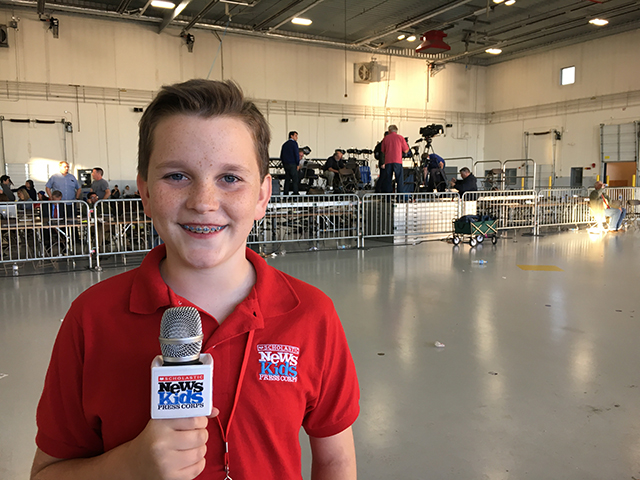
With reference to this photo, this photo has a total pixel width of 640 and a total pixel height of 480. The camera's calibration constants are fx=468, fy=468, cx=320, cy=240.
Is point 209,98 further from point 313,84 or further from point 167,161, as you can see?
point 313,84

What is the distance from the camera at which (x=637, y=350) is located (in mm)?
4016

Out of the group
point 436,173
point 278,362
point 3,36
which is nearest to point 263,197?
point 278,362

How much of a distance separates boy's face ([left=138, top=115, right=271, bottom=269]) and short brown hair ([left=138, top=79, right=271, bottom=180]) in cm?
2

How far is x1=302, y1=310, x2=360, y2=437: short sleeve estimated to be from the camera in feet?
3.70

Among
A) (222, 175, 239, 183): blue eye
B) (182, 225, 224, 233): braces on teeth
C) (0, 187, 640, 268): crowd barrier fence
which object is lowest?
(0, 187, 640, 268): crowd barrier fence

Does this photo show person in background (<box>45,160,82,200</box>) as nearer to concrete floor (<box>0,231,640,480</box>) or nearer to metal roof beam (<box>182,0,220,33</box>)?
concrete floor (<box>0,231,640,480</box>)

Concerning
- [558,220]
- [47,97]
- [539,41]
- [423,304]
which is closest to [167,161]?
[423,304]

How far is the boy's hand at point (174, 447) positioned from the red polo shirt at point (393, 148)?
11.5 metres

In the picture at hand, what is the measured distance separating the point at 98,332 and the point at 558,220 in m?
16.1

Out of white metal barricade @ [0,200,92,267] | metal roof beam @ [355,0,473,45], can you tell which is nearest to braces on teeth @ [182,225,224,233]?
white metal barricade @ [0,200,92,267]

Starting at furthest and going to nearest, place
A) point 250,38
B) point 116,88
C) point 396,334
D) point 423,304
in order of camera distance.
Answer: point 250,38, point 116,88, point 423,304, point 396,334

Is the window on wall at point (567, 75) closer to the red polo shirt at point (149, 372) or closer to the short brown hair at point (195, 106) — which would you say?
the short brown hair at point (195, 106)

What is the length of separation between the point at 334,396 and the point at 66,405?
59cm

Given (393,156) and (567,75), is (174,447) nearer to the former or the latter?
(393,156)
